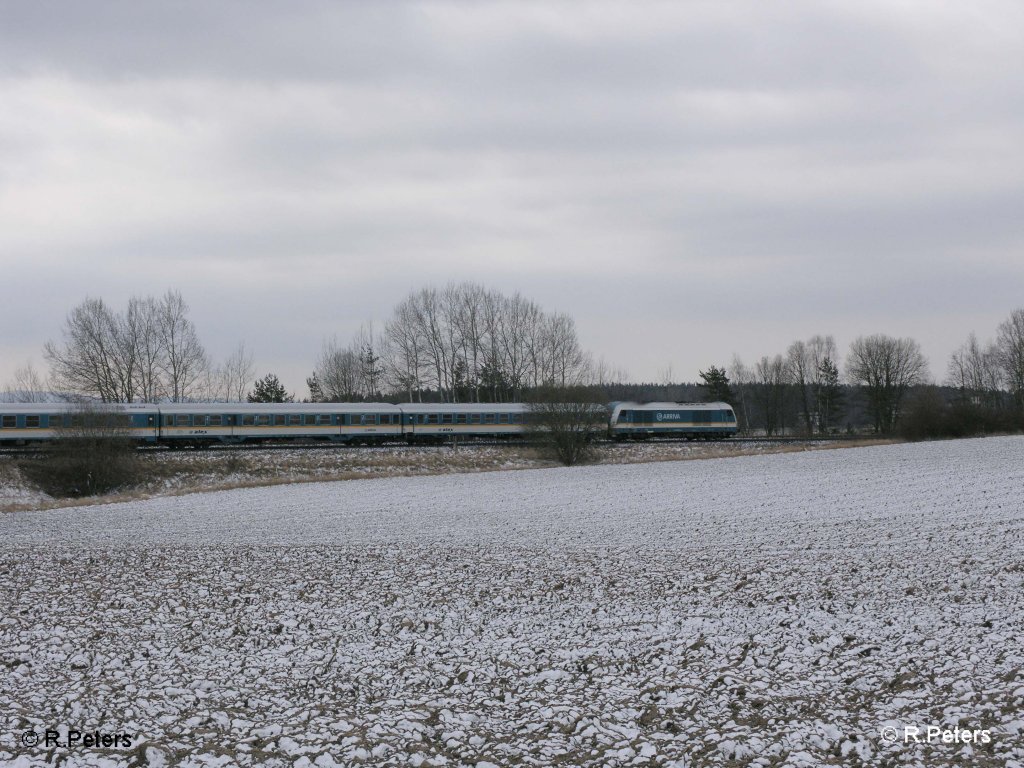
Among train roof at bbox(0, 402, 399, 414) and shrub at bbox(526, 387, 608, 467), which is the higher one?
train roof at bbox(0, 402, 399, 414)

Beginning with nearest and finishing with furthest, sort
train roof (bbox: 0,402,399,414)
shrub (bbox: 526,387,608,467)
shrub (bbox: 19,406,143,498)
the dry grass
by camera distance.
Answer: the dry grass < shrub (bbox: 19,406,143,498) < train roof (bbox: 0,402,399,414) < shrub (bbox: 526,387,608,467)

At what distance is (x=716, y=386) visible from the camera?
94.9m

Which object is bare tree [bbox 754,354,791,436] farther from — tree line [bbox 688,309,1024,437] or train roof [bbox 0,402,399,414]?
train roof [bbox 0,402,399,414]

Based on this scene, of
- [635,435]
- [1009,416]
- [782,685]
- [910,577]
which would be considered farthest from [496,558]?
[1009,416]

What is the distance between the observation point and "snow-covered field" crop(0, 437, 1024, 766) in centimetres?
676

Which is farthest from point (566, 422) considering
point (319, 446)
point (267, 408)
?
point (267, 408)

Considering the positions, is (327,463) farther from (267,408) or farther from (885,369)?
(885,369)

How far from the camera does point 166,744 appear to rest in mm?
6770

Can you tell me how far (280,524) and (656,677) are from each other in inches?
599

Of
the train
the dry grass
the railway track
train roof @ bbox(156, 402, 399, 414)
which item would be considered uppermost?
train roof @ bbox(156, 402, 399, 414)

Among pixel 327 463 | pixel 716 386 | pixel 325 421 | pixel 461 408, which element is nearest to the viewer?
pixel 327 463

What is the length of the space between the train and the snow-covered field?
3143 centimetres

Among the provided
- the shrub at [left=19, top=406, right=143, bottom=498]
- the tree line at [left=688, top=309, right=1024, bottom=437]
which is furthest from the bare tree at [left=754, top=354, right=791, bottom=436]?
the shrub at [left=19, top=406, right=143, bottom=498]

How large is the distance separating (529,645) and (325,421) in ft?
149
